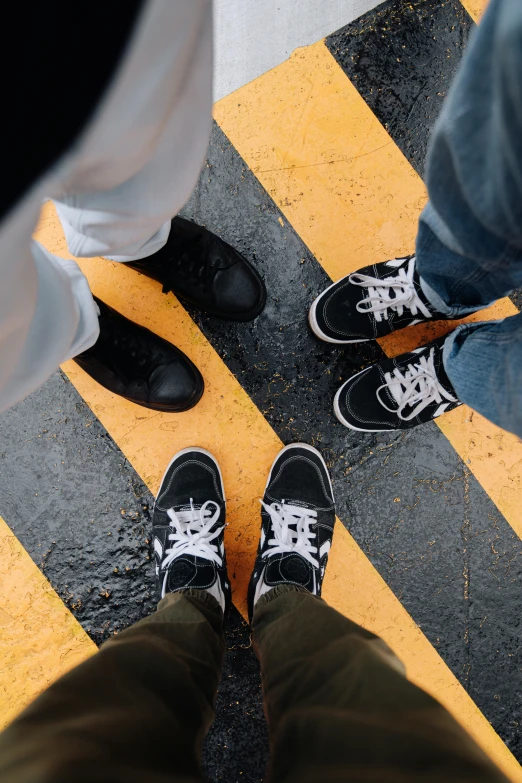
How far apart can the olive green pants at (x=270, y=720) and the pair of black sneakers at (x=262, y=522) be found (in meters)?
Result: 0.41

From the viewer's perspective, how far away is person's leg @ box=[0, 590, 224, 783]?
19.9 inches

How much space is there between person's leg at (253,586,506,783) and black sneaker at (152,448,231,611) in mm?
440

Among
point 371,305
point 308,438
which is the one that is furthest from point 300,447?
point 371,305

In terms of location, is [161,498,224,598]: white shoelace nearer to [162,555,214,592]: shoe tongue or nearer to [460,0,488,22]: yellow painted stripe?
[162,555,214,592]: shoe tongue

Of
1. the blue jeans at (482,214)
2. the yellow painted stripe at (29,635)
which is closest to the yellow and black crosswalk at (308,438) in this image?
the yellow painted stripe at (29,635)

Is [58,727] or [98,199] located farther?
[98,199]

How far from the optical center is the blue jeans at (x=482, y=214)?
56cm

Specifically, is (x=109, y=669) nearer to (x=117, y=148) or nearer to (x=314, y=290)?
(x=117, y=148)

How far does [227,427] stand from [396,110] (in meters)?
1.04

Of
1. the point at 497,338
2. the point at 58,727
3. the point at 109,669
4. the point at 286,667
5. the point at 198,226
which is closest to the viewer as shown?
the point at 58,727

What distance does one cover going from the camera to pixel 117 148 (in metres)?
0.57

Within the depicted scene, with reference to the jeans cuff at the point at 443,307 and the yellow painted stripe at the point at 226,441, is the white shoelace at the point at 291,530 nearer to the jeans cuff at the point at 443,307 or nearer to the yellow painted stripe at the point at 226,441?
the yellow painted stripe at the point at 226,441

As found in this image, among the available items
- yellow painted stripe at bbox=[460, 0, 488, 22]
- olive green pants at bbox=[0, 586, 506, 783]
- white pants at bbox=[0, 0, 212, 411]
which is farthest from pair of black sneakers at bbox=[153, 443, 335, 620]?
yellow painted stripe at bbox=[460, 0, 488, 22]

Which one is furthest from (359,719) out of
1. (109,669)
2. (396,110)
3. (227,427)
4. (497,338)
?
(396,110)
